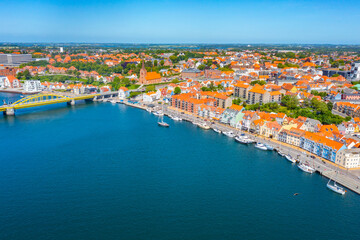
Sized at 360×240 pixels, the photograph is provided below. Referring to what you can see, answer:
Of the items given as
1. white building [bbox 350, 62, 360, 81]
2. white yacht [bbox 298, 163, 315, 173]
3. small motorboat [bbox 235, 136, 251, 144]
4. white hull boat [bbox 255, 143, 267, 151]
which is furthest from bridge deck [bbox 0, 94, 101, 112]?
white building [bbox 350, 62, 360, 81]

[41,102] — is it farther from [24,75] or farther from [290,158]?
[290,158]

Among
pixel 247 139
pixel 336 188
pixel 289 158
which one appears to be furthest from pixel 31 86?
pixel 336 188

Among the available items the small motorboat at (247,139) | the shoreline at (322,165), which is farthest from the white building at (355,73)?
the small motorboat at (247,139)

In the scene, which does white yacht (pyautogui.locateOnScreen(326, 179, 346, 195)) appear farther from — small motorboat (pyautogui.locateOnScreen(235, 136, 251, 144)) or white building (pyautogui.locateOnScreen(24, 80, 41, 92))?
white building (pyautogui.locateOnScreen(24, 80, 41, 92))

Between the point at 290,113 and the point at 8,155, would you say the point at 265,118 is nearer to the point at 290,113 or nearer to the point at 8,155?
the point at 290,113

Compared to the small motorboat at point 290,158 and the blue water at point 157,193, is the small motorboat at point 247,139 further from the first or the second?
the small motorboat at point 290,158

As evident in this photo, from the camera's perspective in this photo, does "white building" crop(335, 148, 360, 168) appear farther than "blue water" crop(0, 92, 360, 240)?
Yes
